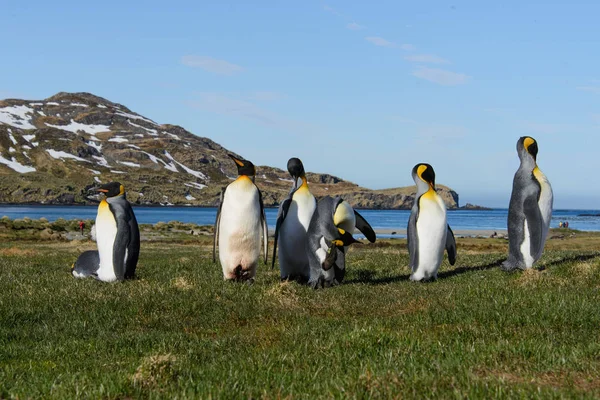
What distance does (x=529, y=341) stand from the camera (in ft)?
22.6

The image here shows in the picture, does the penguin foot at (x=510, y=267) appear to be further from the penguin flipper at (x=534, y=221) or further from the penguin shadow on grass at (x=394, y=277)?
the penguin shadow on grass at (x=394, y=277)

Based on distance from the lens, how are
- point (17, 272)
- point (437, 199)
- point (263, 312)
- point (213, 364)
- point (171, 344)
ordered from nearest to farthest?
point (213, 364)
point (171, 344)
point (263, 312)
point (437, 199)
point (17, 272)

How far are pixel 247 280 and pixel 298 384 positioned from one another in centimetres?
851

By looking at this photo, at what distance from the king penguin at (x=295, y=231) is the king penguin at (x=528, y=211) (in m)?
4.47

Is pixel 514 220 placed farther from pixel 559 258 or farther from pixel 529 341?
pixel 529 341

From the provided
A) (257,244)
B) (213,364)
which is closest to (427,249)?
(257,244)

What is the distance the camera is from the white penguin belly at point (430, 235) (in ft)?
47.1

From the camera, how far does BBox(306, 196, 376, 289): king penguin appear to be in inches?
505

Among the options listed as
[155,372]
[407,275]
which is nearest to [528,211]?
[407,275]

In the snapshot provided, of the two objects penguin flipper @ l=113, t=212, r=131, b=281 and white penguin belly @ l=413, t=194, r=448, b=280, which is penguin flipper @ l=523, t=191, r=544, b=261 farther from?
penguin flipper @ l=113, t=212, r=131, b=281

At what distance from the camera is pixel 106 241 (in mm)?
14688

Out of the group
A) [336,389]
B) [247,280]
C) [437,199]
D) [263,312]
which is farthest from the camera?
[437,199]

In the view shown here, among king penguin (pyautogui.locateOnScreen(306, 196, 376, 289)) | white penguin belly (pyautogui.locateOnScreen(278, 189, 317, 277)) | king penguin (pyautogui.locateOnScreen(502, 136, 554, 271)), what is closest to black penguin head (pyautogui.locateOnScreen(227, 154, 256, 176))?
white penguin belly (pyautogui.locateOnScreen(278, 189, 317, 277))

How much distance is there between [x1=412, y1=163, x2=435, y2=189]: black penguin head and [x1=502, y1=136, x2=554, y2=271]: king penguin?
1.82 meters
